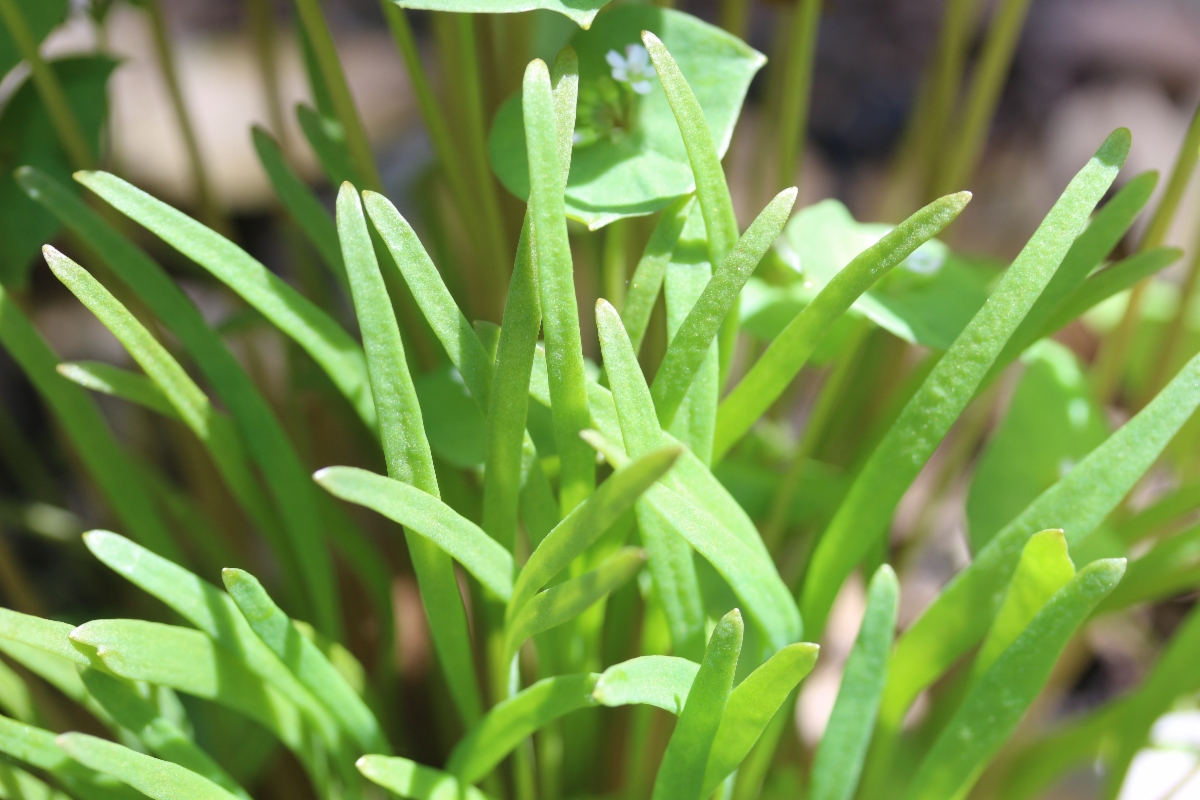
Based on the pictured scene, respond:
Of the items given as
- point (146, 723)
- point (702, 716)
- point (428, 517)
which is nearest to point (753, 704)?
point (702, 716)

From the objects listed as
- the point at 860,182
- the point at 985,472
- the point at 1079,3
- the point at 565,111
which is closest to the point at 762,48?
the point at 860,182

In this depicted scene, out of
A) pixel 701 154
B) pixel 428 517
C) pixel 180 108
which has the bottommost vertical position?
pixel 428 517

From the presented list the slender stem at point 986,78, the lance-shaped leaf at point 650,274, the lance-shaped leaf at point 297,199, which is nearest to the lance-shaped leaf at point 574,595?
the lance-shaped leaf at point 650,274

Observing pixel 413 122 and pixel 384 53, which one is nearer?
pixel 413 122

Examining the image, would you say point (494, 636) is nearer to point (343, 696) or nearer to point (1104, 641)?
point (343, 696)

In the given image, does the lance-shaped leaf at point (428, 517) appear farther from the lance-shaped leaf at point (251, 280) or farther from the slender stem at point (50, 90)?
the slender stem at point (50, 90)

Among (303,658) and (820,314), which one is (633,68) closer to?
(820,314)

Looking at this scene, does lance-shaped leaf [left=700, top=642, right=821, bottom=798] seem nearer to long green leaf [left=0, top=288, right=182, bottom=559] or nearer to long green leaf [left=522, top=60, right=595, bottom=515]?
long green leaf [left=522, top=60, right=595, bottom=515]

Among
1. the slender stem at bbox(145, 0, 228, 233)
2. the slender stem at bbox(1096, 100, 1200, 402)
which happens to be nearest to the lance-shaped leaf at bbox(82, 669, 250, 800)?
the slender stem at bbox(145, 0, 228, 233)
